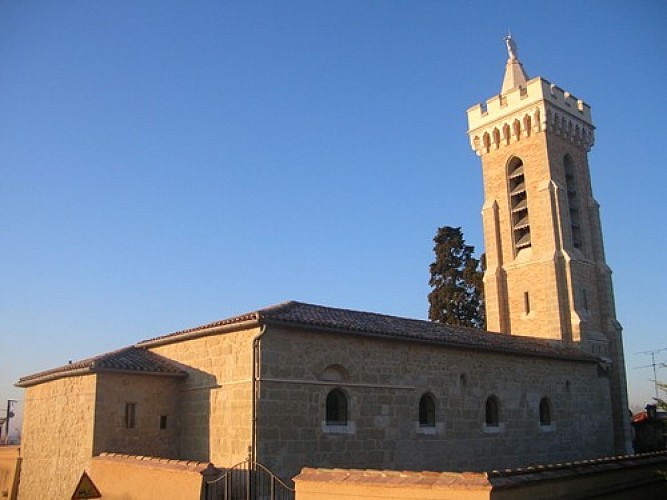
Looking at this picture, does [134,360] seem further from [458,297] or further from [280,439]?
[458,297]

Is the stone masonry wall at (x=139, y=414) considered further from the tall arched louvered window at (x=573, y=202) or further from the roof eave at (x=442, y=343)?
the tall arched louvered window at (x=573, y=202)

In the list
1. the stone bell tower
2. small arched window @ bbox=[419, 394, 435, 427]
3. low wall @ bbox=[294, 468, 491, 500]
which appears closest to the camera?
low wall @ bbox=[294, 468, 491, 500]

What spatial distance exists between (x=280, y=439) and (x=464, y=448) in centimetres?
649

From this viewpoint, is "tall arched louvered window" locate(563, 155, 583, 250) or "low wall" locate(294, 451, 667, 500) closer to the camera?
"low wall" locate(294, 451, 667, 500)

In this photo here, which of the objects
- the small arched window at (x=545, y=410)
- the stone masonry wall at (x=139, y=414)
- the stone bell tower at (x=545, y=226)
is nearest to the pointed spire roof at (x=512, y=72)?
the stone bell tower at (x=545, y=226)

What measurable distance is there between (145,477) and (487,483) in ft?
24.0

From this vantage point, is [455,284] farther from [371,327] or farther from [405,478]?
[405,478]

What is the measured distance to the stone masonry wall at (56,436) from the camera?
1518 cm

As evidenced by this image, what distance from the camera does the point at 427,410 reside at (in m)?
17.5

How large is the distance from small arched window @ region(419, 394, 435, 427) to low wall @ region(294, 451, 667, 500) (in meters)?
6.50

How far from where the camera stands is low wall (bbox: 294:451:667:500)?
7.96 m

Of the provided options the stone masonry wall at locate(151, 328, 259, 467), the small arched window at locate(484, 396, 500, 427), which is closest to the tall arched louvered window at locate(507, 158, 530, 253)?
the small arched window at locate(484, 396, 500, 427)

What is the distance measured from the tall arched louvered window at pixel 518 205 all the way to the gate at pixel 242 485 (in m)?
18.5

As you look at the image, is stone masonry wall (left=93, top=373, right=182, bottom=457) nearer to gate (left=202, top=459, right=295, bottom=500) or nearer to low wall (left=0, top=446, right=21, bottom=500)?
gate (left=202, top=459, right=295, bottom=500)
